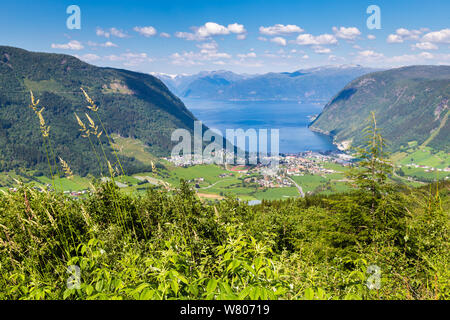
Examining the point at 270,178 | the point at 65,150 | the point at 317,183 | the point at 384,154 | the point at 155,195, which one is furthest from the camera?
the point at 65,150

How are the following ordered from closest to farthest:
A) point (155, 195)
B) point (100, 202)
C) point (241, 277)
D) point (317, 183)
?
1. point (241, 277)
2. point (100, 202)
3. point (155, 195)
4. point (317, 183)

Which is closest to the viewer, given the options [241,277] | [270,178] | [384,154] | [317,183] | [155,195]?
[241,277]

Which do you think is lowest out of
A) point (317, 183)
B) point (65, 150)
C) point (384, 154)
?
point (317, 183)
